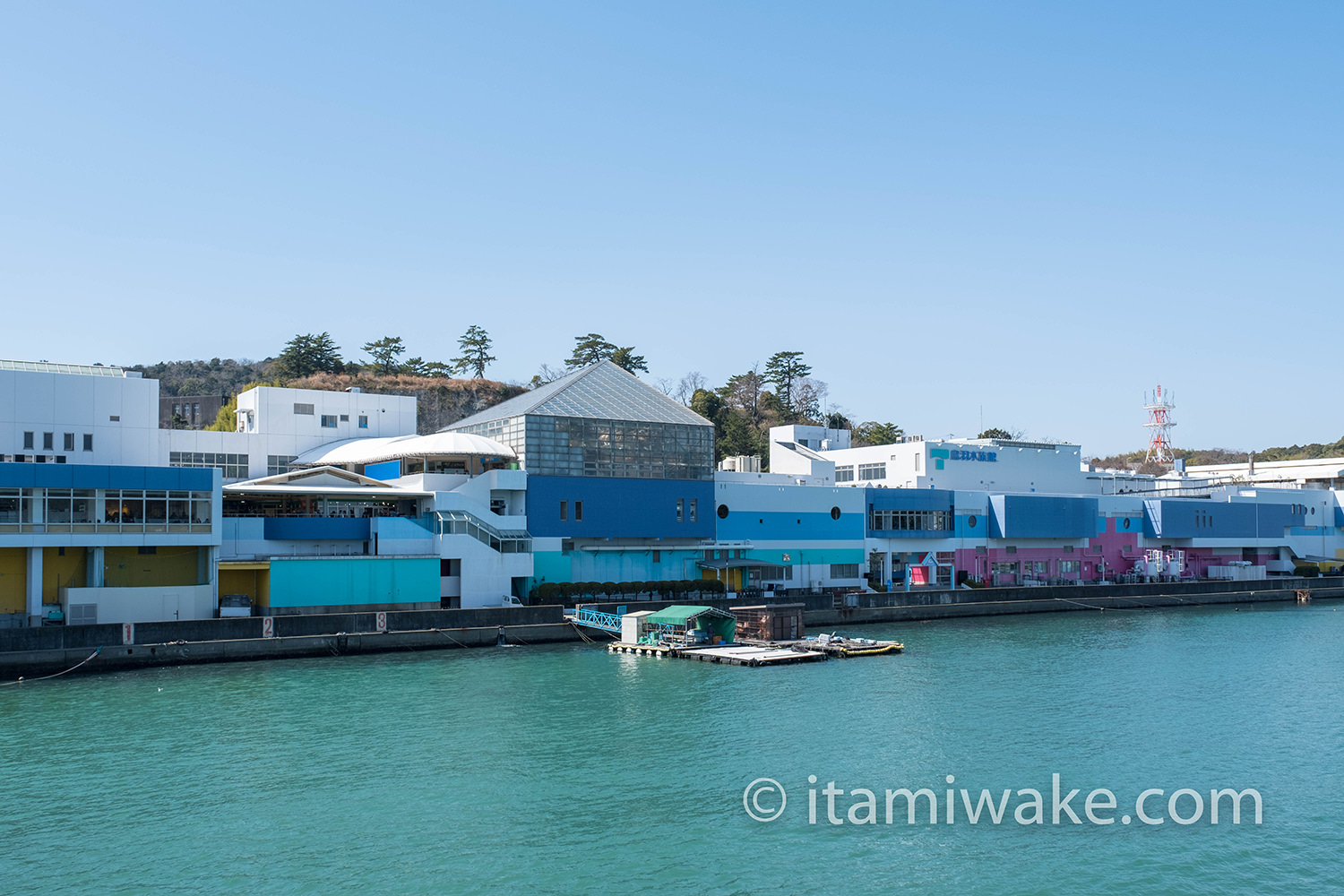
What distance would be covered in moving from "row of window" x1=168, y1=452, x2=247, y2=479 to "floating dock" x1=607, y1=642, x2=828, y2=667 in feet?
107

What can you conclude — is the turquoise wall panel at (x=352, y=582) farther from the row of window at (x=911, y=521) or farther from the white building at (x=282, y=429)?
the row of window at (x=911, y=521)

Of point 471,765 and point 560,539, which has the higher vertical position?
point 560,539

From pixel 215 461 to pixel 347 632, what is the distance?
26426mm

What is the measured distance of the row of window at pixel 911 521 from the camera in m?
82.8

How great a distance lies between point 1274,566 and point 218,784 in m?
104

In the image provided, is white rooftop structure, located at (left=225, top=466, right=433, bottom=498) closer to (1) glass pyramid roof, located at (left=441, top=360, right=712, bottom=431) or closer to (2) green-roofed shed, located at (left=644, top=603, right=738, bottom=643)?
(1) glass pyramid roof, located at (left=441, top=360, right=712, bottom=431)

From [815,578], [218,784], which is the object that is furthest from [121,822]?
[815,578]

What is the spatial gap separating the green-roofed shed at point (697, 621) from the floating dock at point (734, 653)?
4.23 ft

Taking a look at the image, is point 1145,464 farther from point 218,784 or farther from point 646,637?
point 218,784

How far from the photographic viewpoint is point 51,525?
49.9m

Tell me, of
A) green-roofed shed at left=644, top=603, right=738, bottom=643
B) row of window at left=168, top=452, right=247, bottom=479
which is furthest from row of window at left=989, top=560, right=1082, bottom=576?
row of window at left=168, top=452, right=247, bottom=479

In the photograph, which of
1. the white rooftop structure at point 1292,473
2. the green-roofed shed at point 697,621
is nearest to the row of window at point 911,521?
the green-roofed shed at point 697,621

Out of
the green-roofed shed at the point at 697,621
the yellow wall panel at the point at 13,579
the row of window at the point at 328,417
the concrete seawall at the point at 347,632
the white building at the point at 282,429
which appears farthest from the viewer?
the row of window at the point at 328,417

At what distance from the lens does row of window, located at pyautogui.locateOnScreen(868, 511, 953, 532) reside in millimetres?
82812
